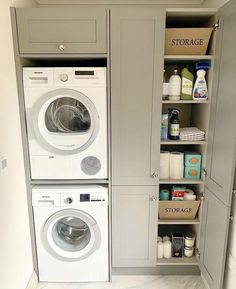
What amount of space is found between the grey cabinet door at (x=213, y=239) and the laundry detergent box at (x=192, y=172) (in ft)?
0.51

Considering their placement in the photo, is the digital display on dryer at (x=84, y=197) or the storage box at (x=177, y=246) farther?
the storage box at (x=177, y=246)

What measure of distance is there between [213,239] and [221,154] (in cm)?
64

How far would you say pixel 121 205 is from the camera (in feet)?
5.99

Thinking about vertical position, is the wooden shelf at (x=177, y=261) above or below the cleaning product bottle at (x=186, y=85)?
below

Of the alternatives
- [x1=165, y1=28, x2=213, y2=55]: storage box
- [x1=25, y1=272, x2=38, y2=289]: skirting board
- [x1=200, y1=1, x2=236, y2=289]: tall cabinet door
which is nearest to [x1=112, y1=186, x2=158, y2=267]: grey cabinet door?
[x1=200, y1=1, x2=236, y2=289]: tall cabinet door

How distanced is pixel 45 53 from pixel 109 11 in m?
0.53

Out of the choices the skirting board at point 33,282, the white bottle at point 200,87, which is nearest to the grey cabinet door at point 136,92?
the white bottle at point 200,87

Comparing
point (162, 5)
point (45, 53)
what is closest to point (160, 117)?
point (45, 53)

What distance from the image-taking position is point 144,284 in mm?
1936

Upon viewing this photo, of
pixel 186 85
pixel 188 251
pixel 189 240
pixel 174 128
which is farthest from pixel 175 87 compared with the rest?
pixel 188 251

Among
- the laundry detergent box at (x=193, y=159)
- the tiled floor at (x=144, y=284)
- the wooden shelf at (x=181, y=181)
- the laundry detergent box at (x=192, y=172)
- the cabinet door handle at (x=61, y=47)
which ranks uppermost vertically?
the cabinet door handle at (x=61, y=47)

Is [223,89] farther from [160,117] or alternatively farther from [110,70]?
[110,70]

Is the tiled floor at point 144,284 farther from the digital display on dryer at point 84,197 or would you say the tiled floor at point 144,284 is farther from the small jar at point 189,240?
the digital display on dryer at point 84,197

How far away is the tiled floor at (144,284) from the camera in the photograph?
1.90 metres
